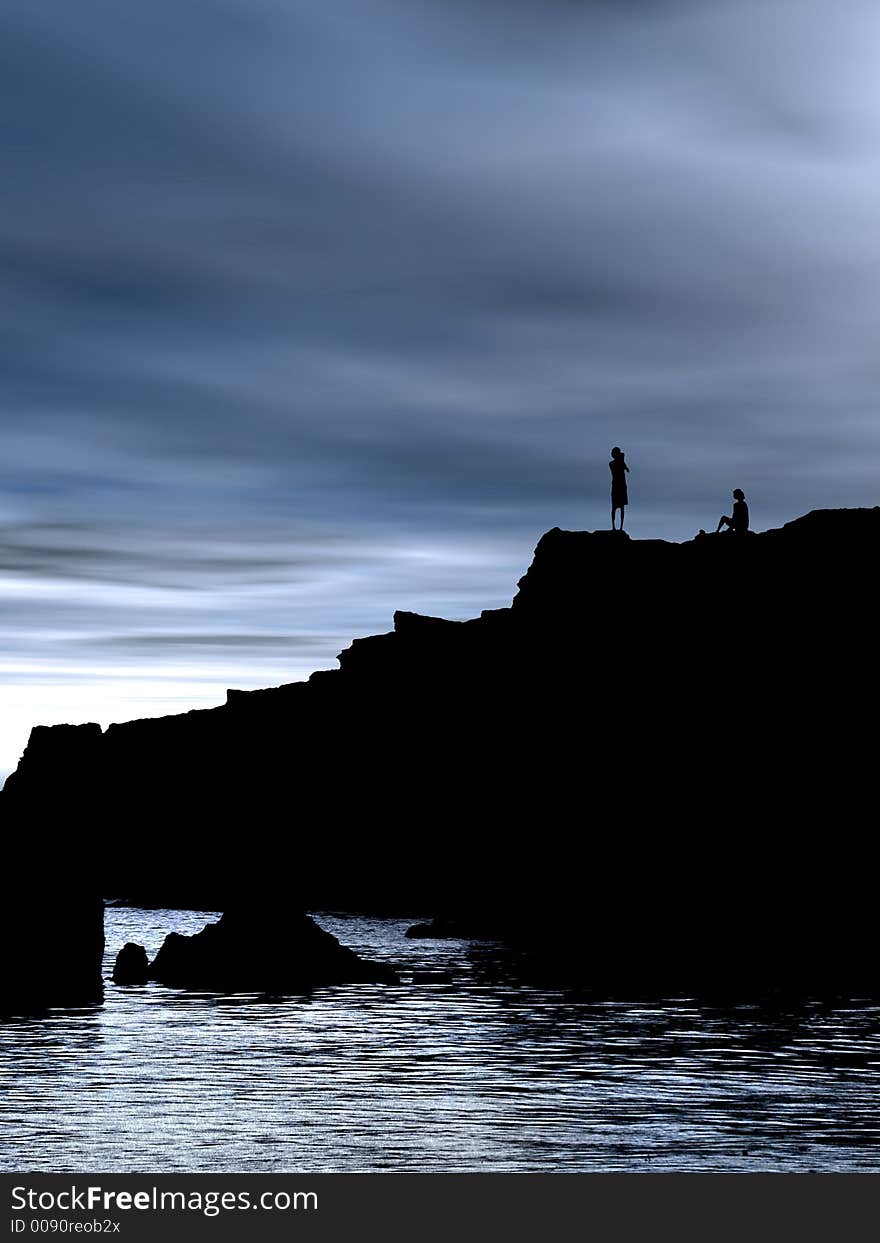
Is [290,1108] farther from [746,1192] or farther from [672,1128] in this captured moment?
[746,1192]

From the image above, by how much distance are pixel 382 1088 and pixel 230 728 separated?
157005 millimetres

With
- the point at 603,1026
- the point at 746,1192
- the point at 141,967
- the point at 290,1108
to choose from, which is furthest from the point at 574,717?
the point at 746,1192

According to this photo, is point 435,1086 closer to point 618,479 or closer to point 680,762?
point 618,479

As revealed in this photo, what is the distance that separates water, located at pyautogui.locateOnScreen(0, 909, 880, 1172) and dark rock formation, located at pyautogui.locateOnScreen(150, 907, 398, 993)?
127 inches

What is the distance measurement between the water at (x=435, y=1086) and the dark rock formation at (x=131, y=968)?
4221 millimetres

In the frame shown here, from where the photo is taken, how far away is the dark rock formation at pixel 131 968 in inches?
2525

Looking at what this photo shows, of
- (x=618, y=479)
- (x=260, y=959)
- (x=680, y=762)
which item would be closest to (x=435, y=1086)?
(x=260, y=959)

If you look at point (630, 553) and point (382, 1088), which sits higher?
point (630, 553)

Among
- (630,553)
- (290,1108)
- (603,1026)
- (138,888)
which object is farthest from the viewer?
(138,888)

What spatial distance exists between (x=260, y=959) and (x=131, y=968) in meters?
5.38

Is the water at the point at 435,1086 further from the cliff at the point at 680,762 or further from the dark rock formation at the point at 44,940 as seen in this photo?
the cliff at the point at 680,762

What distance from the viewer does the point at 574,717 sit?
108m

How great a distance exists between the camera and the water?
29.4 m

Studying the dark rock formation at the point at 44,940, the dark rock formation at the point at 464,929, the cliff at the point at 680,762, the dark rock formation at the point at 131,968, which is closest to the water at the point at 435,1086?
the dark rock formation at the point at 44,940
